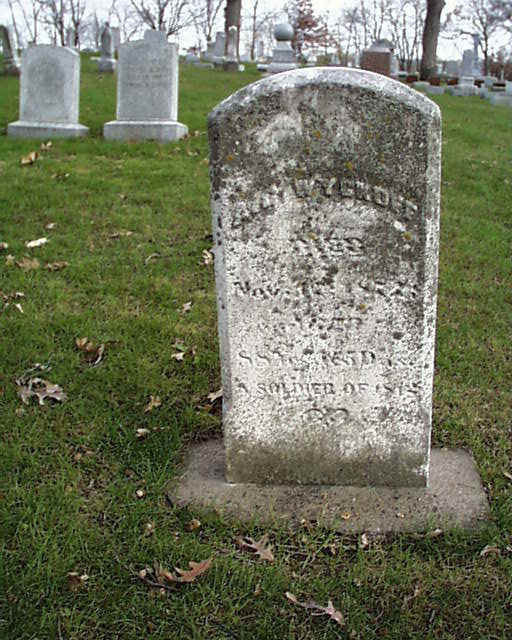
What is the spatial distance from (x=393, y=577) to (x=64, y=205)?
5.54 meters

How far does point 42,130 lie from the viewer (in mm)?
9875

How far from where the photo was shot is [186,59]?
87.0 feet

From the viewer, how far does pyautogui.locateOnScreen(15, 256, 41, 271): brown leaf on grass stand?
17.7 feet

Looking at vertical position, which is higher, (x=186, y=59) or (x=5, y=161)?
(x=186, y=59)

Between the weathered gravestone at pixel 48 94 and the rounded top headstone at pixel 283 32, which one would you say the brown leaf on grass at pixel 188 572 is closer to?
the weathered gravestone at pixel 48 94

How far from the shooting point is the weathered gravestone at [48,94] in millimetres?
9906

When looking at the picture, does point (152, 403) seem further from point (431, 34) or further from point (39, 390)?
point (431, 34)

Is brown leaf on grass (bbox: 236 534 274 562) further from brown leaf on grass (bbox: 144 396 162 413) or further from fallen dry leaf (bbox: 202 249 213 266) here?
fallen dry leaf (bbox: 202 249 213 266)

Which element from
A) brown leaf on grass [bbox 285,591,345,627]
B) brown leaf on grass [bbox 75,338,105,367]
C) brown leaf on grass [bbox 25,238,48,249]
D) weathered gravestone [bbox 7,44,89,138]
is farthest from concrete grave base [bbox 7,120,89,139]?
brown leaf on grass [bbox 285,591,345,627]

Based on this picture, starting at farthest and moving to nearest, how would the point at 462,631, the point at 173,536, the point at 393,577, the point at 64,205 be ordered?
the point at 64,205, the point at 173,536, the point at 393,577, the point at 462,631

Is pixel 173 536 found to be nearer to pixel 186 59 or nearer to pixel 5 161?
pixel 5 161

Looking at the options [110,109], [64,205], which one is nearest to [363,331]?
[64,205]

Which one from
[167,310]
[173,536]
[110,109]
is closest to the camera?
[173,536]

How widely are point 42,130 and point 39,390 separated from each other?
7.20 metres
